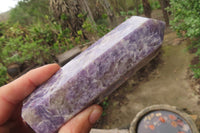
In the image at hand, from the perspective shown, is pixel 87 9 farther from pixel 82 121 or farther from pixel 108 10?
pixel 82 121

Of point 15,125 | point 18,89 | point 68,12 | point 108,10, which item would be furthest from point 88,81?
point 68,12

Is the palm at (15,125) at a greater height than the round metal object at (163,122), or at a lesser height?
greater

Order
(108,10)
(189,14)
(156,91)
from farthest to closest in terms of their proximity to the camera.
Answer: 1. (108,10)
2. (156,91)
3. (189,14)

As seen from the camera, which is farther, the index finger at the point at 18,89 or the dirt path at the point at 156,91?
the dirt path at the point at 156,91

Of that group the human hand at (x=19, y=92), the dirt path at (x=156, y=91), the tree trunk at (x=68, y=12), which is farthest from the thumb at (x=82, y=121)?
the tree trunk at (x=68, y=12)

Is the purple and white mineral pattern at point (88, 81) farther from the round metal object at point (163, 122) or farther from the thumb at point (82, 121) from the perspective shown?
the round metal object at point (163, 122)

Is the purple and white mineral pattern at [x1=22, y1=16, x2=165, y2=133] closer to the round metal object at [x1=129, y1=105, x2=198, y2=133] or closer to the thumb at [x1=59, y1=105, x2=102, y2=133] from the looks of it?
the thumb at [x1=59, y1=105, x2=102, y2=133]
